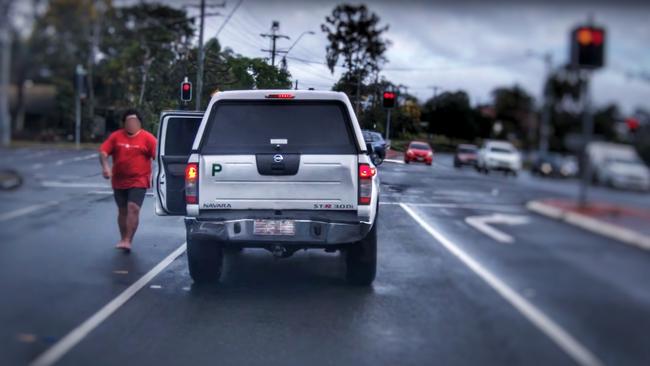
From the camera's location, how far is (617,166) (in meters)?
4.55

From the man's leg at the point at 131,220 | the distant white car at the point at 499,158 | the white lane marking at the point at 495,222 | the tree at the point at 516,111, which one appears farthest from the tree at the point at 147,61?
the white lane marking at the point at 495,222

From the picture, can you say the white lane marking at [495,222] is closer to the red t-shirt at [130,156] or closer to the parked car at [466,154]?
the parked car at [466,154]

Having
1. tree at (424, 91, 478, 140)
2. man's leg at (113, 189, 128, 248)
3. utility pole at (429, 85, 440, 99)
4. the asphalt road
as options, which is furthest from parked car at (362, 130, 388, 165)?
man's leg at (113, 189, 128, 248)

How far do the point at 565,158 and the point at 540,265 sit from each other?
7.26 feet

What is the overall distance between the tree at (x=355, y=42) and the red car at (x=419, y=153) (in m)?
0.65

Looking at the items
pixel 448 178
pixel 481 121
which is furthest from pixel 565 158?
pixel 448 178

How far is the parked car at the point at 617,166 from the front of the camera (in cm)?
451

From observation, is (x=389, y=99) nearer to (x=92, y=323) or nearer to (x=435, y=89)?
(x=435, y=89)

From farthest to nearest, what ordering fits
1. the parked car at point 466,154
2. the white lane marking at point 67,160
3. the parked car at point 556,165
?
1. the parked car at point 466,154
2. the white lane marking at point 67,160
3. the parked car at point 556,165

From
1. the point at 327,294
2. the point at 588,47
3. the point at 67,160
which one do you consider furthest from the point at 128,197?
the point at 588,47

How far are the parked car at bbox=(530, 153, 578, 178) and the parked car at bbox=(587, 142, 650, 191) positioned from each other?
0.14 meters

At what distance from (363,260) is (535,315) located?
1862mm

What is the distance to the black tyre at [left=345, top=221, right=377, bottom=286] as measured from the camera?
7367mm

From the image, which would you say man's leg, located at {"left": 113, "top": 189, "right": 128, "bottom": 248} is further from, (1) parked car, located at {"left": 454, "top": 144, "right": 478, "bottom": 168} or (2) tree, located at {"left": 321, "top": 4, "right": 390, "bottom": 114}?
(1) parked car, located at {"left": 454, "top": 144, "right": 478, "bottom": 168}
